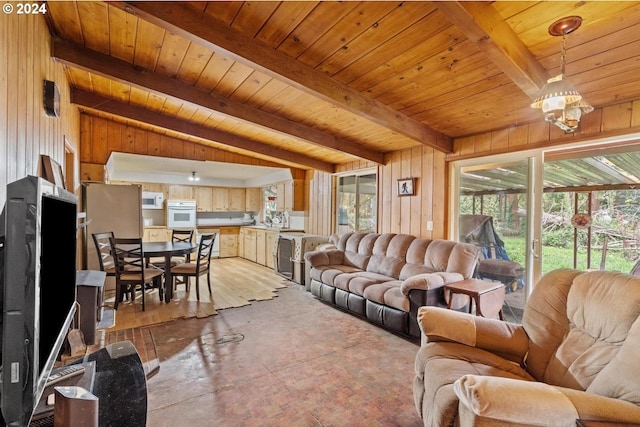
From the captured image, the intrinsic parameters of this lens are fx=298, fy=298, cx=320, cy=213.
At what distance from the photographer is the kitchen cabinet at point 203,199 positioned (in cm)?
763

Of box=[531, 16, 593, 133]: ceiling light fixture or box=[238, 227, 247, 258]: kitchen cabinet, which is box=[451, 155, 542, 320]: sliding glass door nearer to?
box=[531, 16, 593, 133]: ceiling light fixture

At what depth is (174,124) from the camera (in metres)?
4.08

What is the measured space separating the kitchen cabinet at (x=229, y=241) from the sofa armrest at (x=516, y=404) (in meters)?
7.32

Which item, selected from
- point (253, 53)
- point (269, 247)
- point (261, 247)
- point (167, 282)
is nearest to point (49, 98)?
point (253, 53)

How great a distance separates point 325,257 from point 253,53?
3.12m

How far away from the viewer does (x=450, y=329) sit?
1.80 meters

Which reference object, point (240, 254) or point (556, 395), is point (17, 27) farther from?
point (240, 254)

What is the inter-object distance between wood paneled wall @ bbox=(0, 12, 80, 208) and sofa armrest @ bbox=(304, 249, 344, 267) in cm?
318

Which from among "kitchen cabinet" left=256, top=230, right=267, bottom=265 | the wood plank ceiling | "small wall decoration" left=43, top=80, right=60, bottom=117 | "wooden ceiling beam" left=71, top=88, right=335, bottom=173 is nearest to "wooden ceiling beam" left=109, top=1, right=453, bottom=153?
the wood plank ceiling

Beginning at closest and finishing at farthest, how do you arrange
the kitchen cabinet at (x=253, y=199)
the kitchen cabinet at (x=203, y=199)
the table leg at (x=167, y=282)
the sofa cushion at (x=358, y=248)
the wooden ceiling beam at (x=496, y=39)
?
the wooden ceiling beam at (x=496, y=39) → the table leg at (x=167, y=282) → the sofa cushion at (x=358, y=248) → the kitchen cabinet at (x=203, y=199) → the kitchen cabinet at (x=253, y=199)

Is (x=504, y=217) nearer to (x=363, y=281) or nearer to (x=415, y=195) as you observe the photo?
(x=415, y=195)

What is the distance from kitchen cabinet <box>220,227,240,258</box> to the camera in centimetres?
779

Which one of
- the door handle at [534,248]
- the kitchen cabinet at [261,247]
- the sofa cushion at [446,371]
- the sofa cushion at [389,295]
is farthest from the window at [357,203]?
the sofa cushion at [446,371]

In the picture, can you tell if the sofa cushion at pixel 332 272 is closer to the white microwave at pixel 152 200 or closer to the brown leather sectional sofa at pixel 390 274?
the brown leather sectional sofa at pixel 390 274
